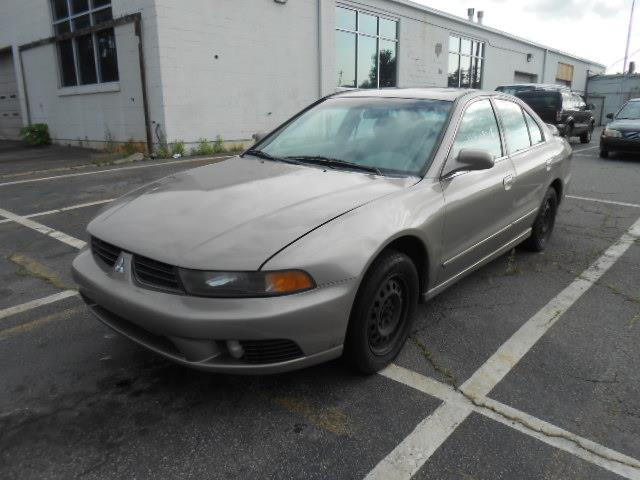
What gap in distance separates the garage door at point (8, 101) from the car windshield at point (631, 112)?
1824 centimetres

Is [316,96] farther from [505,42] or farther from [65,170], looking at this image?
[505,42]

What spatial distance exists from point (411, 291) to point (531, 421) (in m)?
0.90

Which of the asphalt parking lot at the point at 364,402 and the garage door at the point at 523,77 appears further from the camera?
the garage door at the point at 523,77

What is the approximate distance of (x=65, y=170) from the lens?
10.2 metres

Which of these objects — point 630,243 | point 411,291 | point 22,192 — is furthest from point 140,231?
point 22,192

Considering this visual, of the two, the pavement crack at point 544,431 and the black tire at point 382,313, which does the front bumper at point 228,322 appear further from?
the pavement crack at point 544,431

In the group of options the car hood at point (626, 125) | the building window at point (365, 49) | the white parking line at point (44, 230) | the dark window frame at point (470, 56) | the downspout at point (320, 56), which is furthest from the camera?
the dark window frame at point (470, 56)

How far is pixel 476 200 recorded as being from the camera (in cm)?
346

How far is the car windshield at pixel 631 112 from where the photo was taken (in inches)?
508

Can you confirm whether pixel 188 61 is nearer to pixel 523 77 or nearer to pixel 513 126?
pixel 513 126

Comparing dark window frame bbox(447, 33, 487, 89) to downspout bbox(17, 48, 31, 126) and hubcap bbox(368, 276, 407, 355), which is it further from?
hubcap bbox(368, 276, 407, 355)

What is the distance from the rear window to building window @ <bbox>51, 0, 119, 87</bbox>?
11.4 metres

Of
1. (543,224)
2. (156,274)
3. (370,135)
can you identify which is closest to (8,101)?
(370,135)

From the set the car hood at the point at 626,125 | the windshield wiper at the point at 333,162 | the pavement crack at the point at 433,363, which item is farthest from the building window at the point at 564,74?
the pavement crack at the point at 433,363
